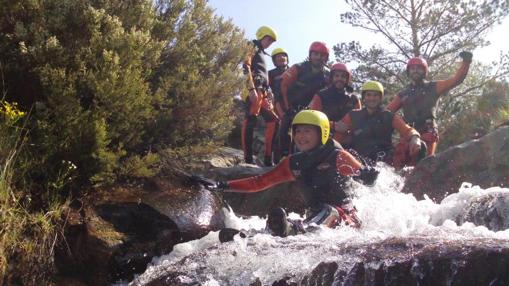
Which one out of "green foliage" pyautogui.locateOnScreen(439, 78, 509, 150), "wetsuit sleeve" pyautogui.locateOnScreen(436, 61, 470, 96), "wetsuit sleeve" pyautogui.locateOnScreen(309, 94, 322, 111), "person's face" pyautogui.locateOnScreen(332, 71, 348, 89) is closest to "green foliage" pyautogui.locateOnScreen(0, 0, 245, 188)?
"wetsuit sleeve" pyautogui.locateOnScreen(309, 94, 322, 111)

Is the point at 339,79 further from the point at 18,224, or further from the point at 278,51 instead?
the point at 18,224

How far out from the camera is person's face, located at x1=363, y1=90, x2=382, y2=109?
860 cm

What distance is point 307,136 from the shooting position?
6203 mm

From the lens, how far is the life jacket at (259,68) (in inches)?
361

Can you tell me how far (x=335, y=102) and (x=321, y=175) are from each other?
10.2 ft

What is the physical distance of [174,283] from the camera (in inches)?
169

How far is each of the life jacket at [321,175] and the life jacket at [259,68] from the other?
3.15 meters

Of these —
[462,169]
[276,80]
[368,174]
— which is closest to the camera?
[368,174]

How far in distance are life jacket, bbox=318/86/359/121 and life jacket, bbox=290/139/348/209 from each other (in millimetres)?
2866

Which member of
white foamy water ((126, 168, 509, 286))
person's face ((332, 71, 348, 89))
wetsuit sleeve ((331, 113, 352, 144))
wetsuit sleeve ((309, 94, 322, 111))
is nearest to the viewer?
white foamy water ((126, 168, 509, 286))

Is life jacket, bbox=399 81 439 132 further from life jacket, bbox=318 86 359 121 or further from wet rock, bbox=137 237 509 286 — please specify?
wet rock, bbox=137 237 509 286

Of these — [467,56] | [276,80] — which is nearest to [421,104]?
[467,56]

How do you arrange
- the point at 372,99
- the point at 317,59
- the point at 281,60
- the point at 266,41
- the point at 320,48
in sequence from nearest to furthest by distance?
1. the point at 372,99
2. the point at 320,48
3. the point at 317,59
4. the point at 266,41
5. the point at 281,60

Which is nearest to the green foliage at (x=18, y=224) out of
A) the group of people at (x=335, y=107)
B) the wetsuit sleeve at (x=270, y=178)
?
the wetsuit sleeve at (x=270, y=178)
